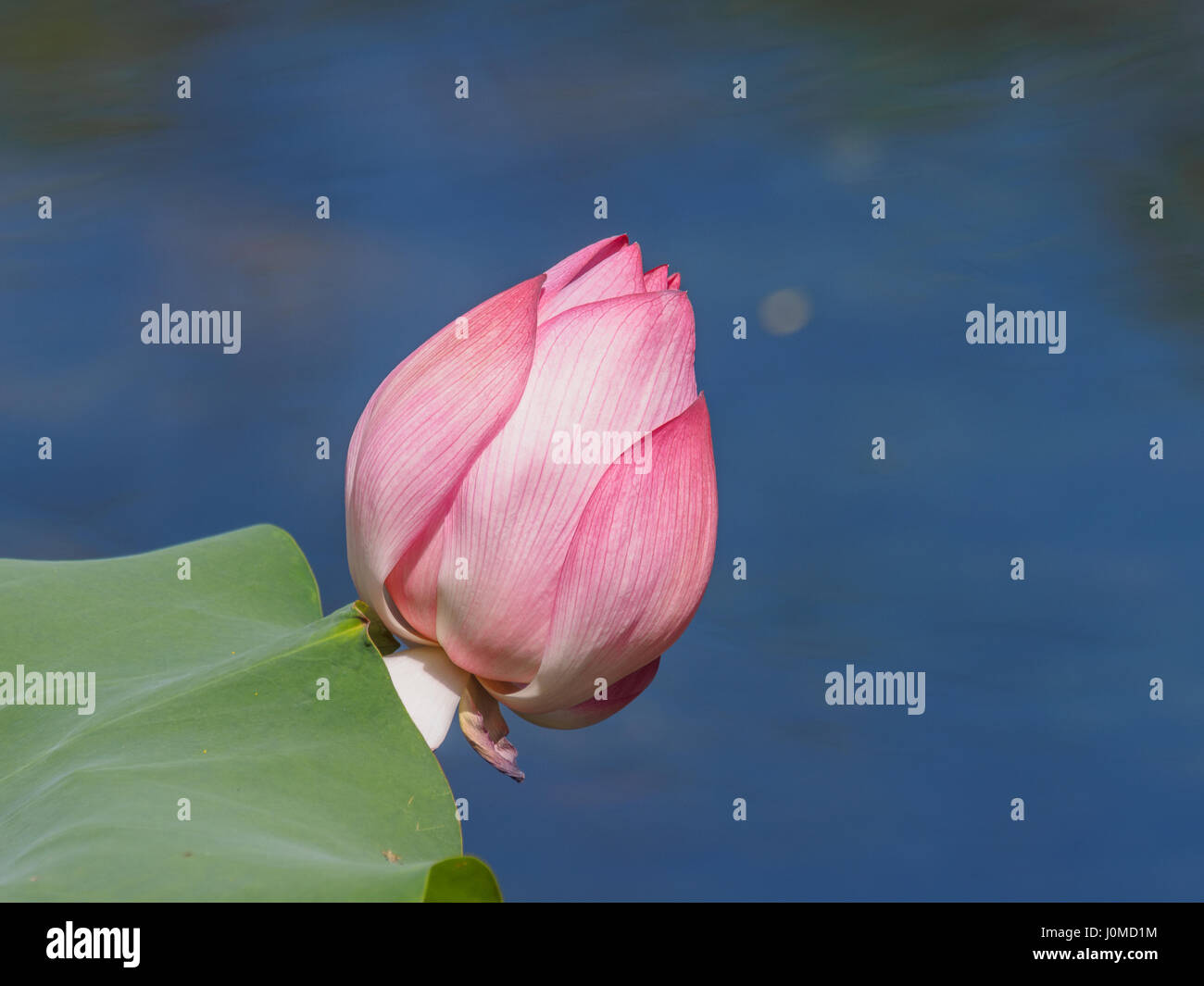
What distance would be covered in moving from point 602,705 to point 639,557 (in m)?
0.07

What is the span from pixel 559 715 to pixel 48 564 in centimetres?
22

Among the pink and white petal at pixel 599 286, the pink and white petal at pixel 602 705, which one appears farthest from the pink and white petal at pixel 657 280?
the pink and white petal at pixel 602 705

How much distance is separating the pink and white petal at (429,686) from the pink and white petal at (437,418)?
0.12ft

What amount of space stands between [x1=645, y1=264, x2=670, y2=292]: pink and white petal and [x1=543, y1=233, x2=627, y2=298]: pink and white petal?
13 mm

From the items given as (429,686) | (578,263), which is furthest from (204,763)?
(578,263)

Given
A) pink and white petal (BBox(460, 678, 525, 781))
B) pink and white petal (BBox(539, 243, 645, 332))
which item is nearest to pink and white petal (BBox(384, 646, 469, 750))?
pink and white petal (BBox(460, 678, 525, 781))

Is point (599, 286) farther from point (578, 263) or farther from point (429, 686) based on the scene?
point (429, 686)

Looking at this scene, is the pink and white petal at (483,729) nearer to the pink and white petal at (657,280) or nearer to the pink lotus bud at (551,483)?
the pink lotus bud at (551,483)

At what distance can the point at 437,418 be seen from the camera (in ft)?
0.91

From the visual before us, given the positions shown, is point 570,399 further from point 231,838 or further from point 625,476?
point 231,838

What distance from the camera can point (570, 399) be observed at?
0.28 metres

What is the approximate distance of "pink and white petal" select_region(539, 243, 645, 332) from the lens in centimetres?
31

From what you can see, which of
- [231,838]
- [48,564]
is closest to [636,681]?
[231,838]

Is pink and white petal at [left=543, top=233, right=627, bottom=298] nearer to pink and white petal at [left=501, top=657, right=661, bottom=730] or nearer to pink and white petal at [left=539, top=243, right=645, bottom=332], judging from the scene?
pink and white petal at [left=539, top=243, right=645, bottom=332]
